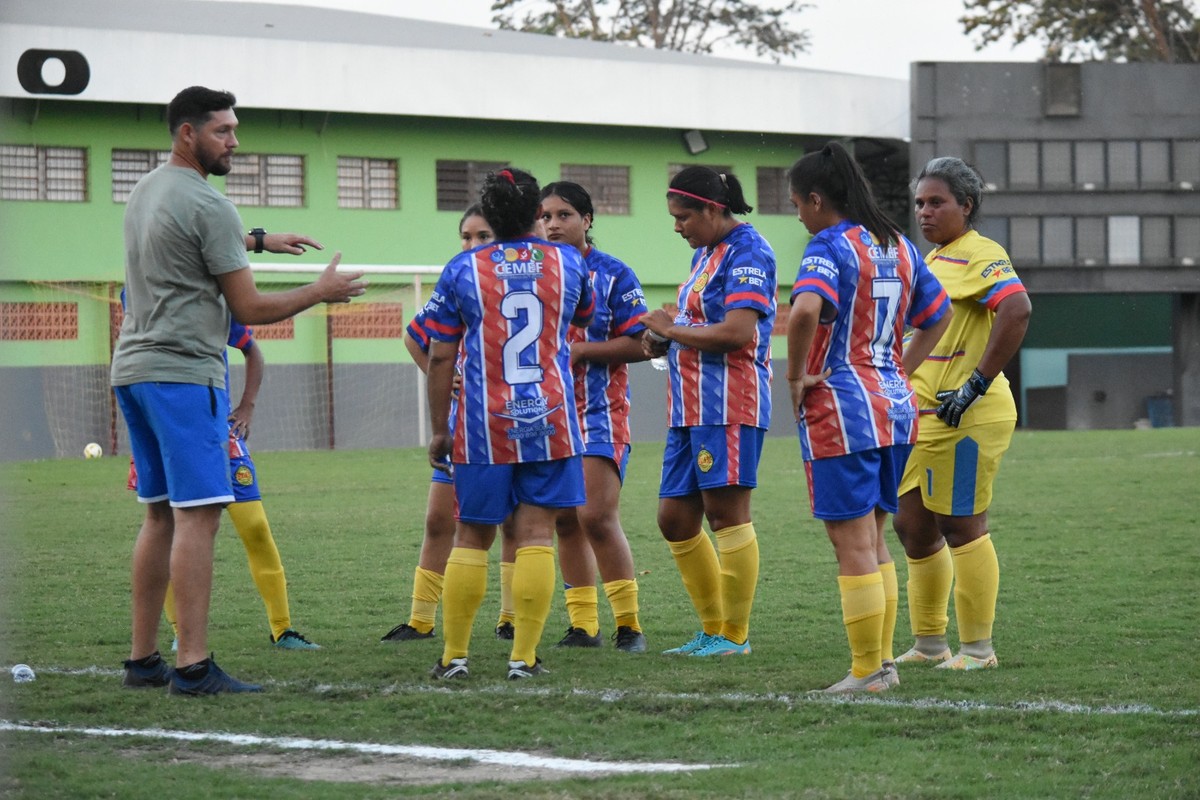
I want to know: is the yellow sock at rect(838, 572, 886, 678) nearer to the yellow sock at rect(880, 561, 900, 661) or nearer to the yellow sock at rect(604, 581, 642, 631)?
the yellow sock at rect(880, 561, 900, 661)

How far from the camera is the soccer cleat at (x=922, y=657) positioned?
19.9 feet

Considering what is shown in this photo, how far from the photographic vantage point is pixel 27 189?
93.5ft

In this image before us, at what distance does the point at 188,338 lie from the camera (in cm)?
542

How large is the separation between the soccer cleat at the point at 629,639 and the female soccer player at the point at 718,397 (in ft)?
0.76

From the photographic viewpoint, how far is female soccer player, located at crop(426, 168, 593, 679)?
562 centimetres

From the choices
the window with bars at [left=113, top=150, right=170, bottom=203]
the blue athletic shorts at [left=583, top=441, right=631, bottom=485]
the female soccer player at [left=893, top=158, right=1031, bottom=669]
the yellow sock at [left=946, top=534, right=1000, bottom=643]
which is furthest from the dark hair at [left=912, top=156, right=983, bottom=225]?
the window with bars at [left=113, top=150, right=170, bottom=203]

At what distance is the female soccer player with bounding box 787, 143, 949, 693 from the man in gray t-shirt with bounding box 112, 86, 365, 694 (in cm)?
160

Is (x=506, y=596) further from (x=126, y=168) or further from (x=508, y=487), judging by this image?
(x=126, y=168)

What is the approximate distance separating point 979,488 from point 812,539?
530cm

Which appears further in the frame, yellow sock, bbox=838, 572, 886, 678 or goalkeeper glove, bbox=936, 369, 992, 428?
goalkeeper glove, bbox=936, 369, 992, 428

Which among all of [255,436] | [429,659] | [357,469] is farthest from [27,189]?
[429,659]

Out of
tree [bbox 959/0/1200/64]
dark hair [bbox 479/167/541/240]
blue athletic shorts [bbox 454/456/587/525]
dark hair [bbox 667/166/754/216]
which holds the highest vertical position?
tree [bbox 959/0/1200/64]

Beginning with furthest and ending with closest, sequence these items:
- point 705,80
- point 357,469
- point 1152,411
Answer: point 1152,411 → point 705,80 → point 357,469

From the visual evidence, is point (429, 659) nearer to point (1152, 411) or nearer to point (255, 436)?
point (255, 436)
